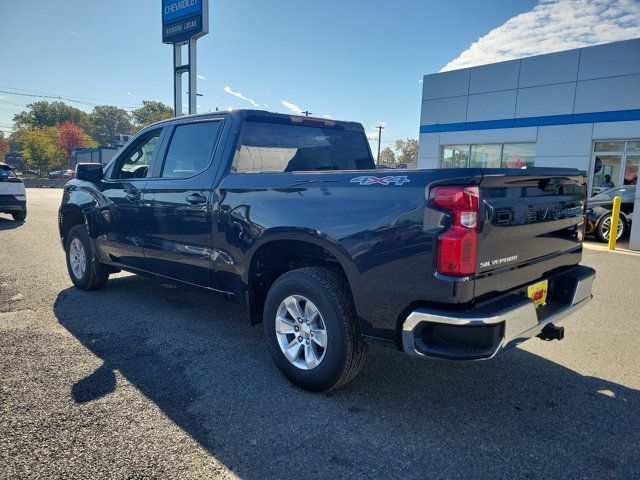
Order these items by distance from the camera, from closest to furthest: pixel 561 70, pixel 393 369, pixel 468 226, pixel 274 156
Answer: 1. pixel 468 226
2. pixel 393 369
3. pixel 274 156
4. pixel 561 70

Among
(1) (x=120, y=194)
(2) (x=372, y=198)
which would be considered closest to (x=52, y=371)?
(1) (x=120, y=194)

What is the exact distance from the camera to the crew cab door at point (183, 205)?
12.5ft

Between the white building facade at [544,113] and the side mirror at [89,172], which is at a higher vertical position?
the white building facade at [544,113]

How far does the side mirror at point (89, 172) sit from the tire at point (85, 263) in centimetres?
66

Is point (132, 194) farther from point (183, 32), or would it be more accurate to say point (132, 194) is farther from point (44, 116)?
point (44, 116)

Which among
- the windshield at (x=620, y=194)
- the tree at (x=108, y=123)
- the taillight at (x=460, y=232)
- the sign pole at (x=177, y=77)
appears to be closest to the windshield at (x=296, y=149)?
the taillight at (x=460, y=232)

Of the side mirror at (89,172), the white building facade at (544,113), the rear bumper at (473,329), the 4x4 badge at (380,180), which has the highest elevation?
the white building facade at (544,113)

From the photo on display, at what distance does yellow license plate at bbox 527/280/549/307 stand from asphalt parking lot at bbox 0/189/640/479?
2.23 feet

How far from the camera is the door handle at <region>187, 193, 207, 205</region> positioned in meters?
3.75

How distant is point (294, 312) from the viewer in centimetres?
319

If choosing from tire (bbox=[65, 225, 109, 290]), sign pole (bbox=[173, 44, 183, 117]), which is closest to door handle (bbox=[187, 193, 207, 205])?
tire (bbox=[65, 225, 109, 290])

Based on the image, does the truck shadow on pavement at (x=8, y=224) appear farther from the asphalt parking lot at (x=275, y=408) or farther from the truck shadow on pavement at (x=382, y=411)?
the truck shadow on pavement at (x=382, y=411)

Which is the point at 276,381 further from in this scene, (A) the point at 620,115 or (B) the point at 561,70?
(B) the point at 561,70

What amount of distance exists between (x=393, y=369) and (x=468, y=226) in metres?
1.59
